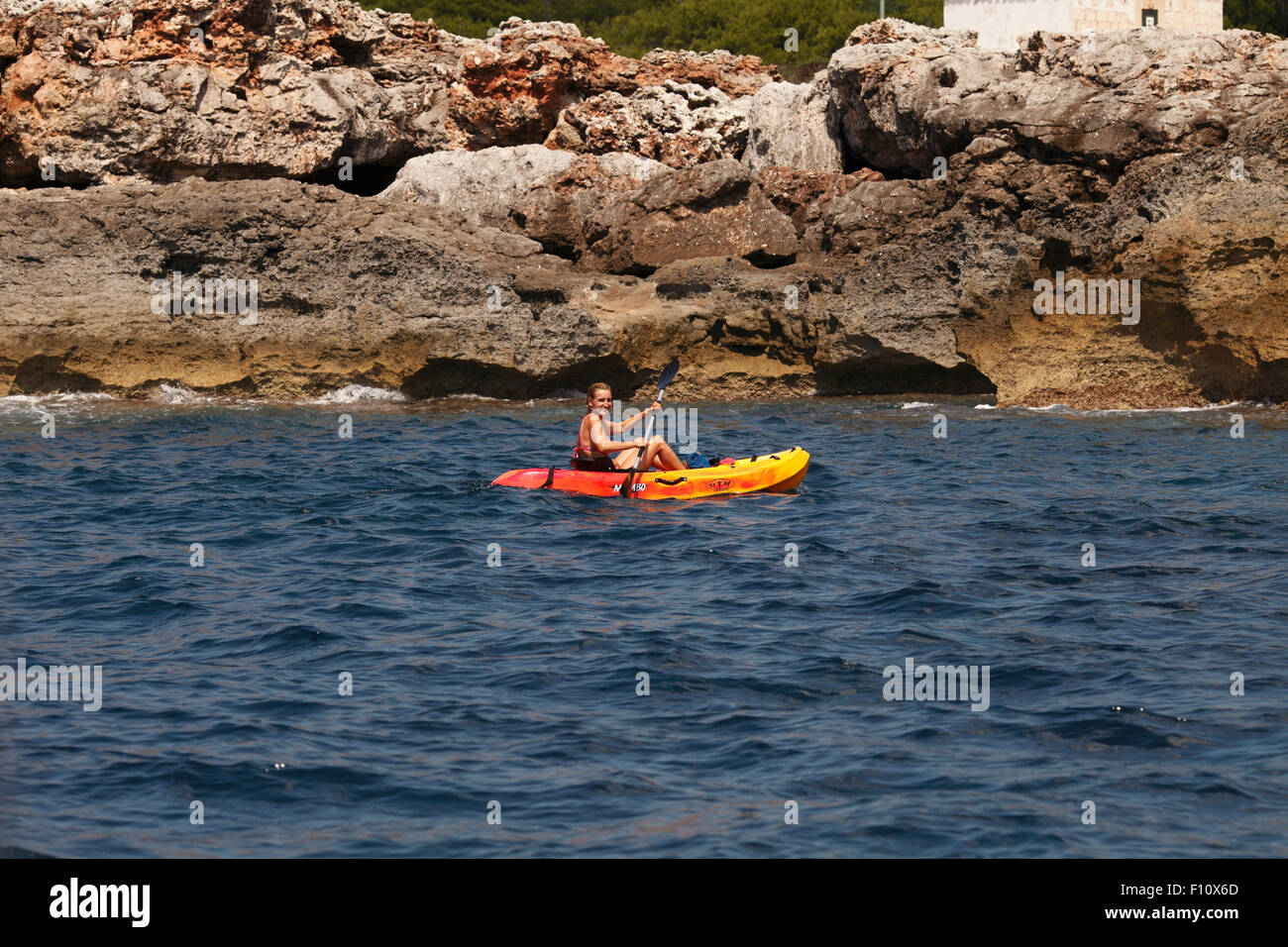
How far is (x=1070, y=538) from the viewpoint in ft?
41.6

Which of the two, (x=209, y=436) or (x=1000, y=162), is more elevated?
(x=1000, y=162)

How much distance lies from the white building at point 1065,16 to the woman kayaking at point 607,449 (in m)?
16.7

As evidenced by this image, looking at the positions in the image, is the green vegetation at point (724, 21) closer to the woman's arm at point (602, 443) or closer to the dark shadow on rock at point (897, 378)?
the dark shadow on rock at point (897, 378)

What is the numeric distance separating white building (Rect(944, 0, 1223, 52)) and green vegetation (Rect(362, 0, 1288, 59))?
1075 cm

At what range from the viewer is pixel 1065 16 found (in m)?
29.4

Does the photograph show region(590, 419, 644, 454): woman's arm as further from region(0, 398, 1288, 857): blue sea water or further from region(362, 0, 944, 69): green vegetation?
region(362, 0, 944, 69): green vegetation

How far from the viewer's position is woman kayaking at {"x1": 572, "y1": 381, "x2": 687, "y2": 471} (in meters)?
15.4

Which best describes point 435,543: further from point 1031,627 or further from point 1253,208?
point 1253,208

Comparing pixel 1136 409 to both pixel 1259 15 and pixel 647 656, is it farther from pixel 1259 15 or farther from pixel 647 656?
pixel 1259 15

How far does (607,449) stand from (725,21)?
1446 inches

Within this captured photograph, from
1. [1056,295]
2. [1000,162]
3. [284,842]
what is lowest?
[284,842]
